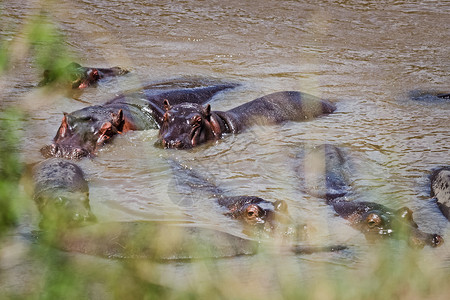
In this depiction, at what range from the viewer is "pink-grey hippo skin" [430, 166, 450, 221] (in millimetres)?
5056

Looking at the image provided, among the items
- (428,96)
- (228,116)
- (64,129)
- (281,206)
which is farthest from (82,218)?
(428,96)

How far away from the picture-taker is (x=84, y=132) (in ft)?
20.8

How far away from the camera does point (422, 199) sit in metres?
5.31

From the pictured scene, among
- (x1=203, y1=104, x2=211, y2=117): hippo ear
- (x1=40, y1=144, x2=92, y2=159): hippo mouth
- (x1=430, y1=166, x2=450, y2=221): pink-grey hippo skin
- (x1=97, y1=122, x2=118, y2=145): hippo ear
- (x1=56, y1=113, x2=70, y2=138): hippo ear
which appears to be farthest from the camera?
(x1=203, y1=104, x2=211, y2=117): hippo ear

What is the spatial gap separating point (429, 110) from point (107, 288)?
5.29 meters

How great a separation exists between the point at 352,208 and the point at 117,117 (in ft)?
8.70

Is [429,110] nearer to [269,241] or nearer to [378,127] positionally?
[378,127]

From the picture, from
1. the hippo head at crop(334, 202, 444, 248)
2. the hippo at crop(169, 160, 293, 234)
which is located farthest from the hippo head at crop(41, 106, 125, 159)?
the hippo head at crop(334, 202, 444, 248)

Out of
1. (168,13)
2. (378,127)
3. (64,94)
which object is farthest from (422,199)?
(168,13)

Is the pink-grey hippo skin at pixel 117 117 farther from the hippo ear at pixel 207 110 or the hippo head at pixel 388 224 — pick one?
the hippo head at pixel 388 224

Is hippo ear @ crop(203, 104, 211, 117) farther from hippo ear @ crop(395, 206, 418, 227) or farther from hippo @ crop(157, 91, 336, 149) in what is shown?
hippo ear @ crop(395, 206, 418, 227)

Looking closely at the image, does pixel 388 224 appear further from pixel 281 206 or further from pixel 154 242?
pixel 154 242

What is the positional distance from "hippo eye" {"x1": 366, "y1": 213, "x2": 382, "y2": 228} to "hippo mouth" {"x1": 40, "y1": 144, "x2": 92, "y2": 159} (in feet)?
8.42

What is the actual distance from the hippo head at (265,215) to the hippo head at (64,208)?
942 millimetres
